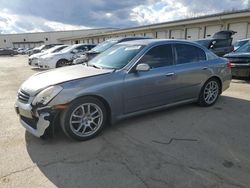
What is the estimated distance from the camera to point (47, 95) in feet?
11.5

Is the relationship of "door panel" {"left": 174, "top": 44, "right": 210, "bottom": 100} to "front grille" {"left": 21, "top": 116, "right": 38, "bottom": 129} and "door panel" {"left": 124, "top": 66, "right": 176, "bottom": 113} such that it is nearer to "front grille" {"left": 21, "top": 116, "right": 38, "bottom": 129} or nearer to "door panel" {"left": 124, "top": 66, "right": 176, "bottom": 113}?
"door panel" {"left": 124, "top": 66, "right": 176, "bottom": 113}

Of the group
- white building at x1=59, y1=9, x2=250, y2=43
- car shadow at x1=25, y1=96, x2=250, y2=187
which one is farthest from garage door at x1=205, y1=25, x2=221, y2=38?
car shadow at x1=25, y1=96, x2=250, y2=187

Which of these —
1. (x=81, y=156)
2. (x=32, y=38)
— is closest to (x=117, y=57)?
(x=81, y=156)

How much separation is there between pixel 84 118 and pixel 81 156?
70cm

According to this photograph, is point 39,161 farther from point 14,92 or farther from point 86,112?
point 14,92

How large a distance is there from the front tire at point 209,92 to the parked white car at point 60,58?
9528mm

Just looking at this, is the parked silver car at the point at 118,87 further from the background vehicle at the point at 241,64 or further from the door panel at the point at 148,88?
the background vehicle at the point at 241,64

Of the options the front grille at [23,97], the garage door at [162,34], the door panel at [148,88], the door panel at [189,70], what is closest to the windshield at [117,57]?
the door panel at [148,88]

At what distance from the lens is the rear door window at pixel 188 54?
16.3 ft

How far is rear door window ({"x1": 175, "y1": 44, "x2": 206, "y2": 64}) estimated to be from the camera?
16.3 ft

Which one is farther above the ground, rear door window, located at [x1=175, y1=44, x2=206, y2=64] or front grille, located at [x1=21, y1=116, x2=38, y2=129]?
rear door window, located at [x1=175, y1=44, x2=206, y2=64]

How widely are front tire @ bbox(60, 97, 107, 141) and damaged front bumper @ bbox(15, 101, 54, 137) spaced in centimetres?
22

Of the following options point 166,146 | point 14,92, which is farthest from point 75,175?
point 14,92

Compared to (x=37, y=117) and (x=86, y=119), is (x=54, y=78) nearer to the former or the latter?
(x=37, y=117)
